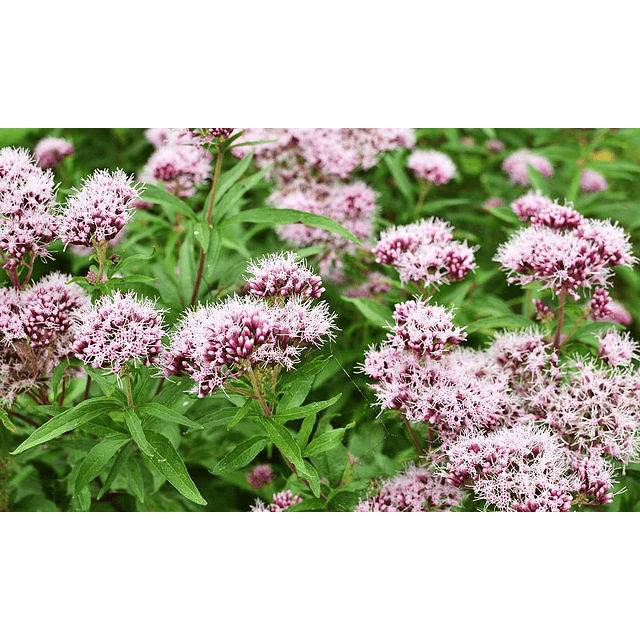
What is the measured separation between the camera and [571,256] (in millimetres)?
2117

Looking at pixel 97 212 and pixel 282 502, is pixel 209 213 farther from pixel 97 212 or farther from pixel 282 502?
pixel 282 502

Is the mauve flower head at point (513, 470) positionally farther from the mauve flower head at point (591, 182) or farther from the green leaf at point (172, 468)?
the mauve flower head at point (591, 182)

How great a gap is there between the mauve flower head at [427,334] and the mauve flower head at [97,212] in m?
0.90

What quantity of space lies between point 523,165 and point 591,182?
36 cm

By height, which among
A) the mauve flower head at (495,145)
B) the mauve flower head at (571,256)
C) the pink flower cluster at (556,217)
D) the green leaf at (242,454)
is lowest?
the green leaf at (242,454)

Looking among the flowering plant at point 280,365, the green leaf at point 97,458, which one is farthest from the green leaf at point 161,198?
the green leaf at point 97,458

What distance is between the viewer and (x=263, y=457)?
2271mm

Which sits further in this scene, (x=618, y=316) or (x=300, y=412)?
(x=618, y=316)

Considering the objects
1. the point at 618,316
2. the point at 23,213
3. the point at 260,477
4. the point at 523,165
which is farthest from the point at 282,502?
the point at 523,165

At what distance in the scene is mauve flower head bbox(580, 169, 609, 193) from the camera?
3473 mm

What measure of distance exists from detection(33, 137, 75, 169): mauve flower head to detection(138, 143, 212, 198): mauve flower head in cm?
33

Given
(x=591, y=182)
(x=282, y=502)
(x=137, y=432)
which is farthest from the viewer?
(x=591, y=182)

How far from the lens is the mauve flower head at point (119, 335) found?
1.79 metres

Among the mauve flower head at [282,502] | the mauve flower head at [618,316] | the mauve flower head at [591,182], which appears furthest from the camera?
the mauve flower head at [591,182]
